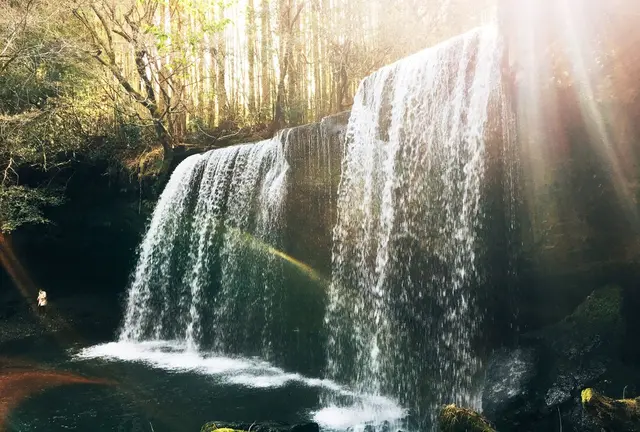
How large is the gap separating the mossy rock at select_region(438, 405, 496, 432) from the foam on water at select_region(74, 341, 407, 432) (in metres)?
2.28

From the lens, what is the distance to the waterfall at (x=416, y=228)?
23.0ft

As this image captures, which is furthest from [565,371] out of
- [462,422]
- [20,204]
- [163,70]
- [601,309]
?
[163,70]

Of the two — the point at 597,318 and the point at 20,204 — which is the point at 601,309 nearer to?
the point at 597,318

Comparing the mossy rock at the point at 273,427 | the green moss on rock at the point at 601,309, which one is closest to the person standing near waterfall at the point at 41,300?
the mossy rock at the point at 273,427

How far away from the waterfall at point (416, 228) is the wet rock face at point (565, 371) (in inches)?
29.4

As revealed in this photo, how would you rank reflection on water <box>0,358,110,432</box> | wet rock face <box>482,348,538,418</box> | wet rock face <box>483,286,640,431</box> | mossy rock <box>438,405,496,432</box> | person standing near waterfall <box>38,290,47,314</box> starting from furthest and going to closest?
person standing near waterfall <box>38,290,47,314</box>, reflection on water <box>0,358,110,432</box>, wet rock face <box>482,348,538,418</box>, wet rock face <box>483,286,640,431</box>, mossy rock <box>438,405,496,432</box>

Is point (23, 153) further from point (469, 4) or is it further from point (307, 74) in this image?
point (469, 4)

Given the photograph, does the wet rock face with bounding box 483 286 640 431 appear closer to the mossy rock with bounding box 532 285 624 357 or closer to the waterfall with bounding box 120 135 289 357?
the mossy rock with bounding box 532 285 624 357

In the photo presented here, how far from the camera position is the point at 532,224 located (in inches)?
245

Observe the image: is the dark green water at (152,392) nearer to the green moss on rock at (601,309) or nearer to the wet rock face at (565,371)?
the wet rock face at (565,371)

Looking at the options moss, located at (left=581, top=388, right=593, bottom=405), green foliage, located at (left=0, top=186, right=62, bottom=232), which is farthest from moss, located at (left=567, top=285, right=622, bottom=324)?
green foliage, located at (left=0, top=186, right=62, bottom=232)

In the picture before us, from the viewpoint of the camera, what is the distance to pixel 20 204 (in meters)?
13.6

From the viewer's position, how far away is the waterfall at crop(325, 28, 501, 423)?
7000 millimetres

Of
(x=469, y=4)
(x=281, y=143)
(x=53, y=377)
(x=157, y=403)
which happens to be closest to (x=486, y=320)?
(x=157, y=403)
